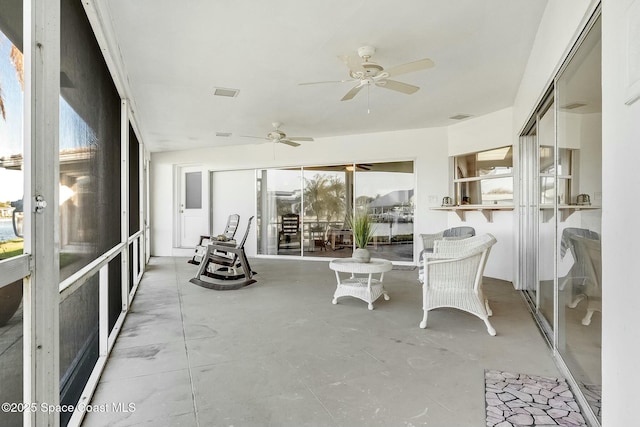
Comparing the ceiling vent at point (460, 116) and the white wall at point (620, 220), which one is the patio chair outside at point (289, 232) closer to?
the ceiling vent at point (460, 116)

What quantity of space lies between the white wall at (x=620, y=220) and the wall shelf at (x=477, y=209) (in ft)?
12.9

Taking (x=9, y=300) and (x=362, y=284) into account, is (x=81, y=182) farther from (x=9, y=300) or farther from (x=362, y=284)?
(x=362, y=284)

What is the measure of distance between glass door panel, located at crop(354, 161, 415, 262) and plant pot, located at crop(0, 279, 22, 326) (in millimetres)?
6287

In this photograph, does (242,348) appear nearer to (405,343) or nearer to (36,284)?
(405,343)

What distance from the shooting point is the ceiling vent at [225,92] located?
15.0 ft

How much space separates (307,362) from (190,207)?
23.1 feet

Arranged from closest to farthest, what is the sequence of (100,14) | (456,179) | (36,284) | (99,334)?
(36,284) → (100,14) → (99,334) → (456,179)

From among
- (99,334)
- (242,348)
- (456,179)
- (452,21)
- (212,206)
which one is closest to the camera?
(99,334)

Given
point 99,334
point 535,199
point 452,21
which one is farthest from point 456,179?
point 99,334

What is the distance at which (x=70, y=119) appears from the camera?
1.90m

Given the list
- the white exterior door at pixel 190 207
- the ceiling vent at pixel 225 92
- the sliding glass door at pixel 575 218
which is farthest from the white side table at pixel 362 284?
the white exterior door at pixel 190 207

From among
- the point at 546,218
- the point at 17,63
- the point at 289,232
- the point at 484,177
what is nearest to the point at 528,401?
the point at 546,218

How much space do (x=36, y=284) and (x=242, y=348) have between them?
1767 mm

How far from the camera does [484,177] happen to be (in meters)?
5.83
